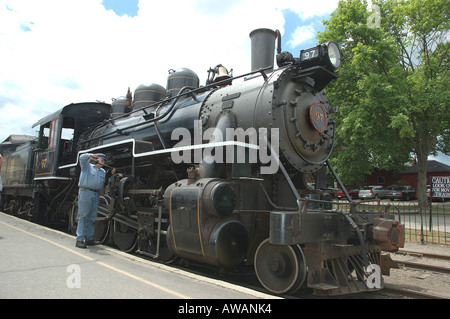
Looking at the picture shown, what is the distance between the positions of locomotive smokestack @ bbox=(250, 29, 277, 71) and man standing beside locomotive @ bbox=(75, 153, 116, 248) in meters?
3.42

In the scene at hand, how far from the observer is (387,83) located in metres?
15.6

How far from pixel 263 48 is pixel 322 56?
1.39 metres

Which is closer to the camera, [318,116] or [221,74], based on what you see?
[318,116]

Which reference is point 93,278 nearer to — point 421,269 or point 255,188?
point 255,188

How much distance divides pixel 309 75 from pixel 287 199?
6.12 ft

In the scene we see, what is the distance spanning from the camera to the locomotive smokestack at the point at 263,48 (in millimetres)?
5734


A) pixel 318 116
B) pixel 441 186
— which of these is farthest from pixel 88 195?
pixel 441 186

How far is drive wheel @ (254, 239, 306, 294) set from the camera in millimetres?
3773

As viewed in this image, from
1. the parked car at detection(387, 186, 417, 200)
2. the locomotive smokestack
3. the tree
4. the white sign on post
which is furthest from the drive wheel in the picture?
the parked car at detection(387, 186, 417, 200)

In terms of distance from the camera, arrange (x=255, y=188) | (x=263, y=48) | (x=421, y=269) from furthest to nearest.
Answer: (x=421, y=269) → (x=263, y=48) → (x=255, y=188)

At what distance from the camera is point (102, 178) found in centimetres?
630

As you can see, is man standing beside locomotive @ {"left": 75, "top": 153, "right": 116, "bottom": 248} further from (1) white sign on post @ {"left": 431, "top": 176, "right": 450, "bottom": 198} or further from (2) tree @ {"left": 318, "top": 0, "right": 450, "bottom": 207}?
(2) tree @ {"left": 318, "top": 0, "right": 450, "bottom": 207}

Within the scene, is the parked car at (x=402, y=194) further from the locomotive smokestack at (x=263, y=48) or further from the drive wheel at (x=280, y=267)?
the drive wheel at (x=280, y=267)
